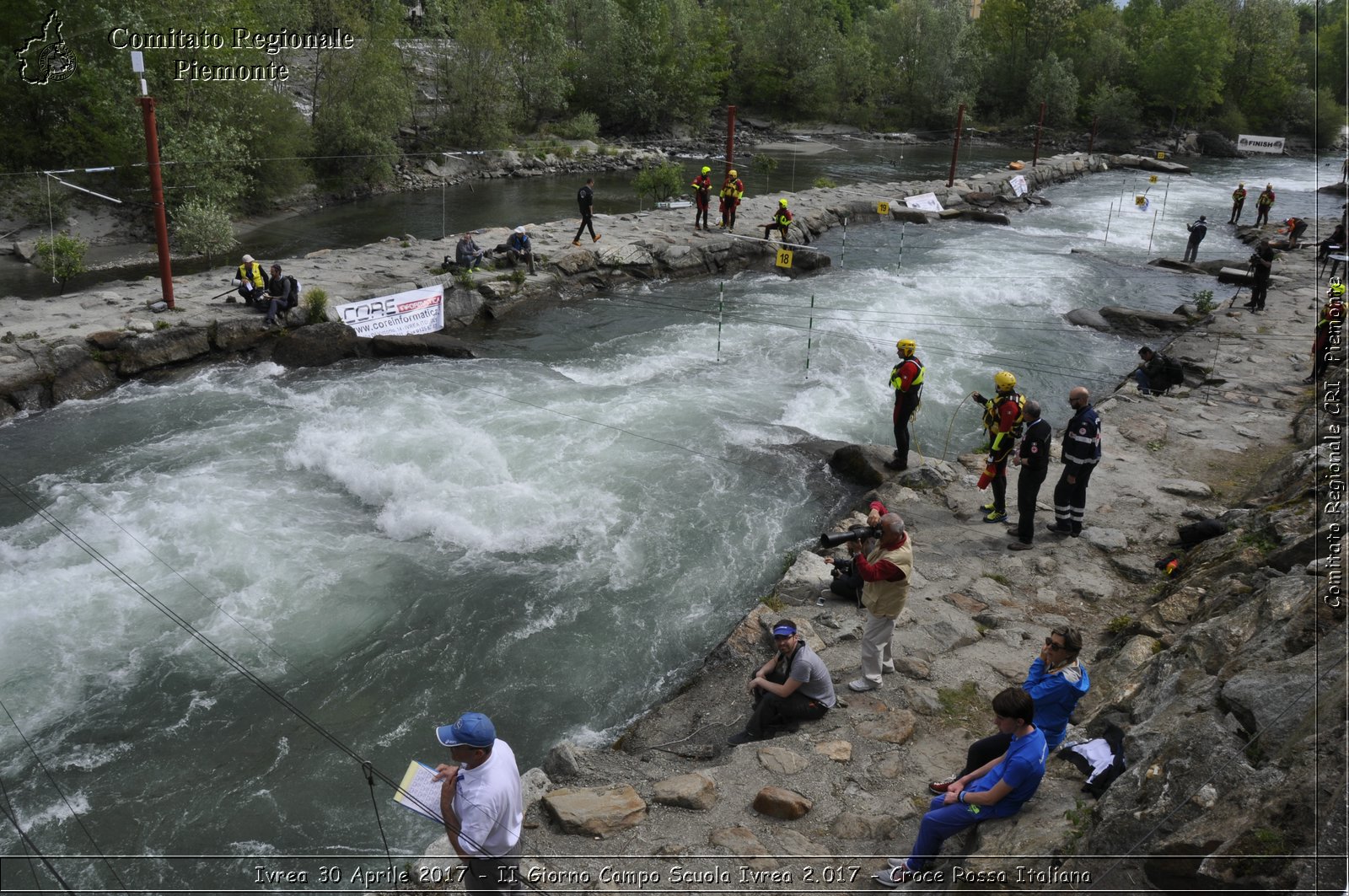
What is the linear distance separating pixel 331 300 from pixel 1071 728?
14.9m

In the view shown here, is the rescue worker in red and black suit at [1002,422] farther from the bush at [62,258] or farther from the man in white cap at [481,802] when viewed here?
the bush at [62,258]

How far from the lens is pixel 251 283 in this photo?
16516mm

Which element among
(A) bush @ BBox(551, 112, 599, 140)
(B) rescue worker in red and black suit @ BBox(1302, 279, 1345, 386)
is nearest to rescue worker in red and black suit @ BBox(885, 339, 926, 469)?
(B) rescue worker in red and black suit @ BBox(1302, 279, 1345, 386)

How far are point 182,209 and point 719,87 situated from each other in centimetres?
5078

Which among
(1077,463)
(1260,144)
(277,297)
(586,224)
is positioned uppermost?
(1260,144)

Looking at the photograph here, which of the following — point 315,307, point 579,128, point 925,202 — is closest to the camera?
point 315,307

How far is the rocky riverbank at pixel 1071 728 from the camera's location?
165 inches

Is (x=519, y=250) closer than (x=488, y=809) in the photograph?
No

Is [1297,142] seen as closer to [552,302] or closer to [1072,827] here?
[552,302]

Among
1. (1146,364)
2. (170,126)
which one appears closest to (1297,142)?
(1146,364)

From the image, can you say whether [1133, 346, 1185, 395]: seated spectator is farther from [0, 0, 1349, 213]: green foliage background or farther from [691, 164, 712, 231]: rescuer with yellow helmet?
[691, 164, 712, 231]: rescuer with yellow helmet

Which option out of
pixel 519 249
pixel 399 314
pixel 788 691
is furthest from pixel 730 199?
pixel 788 691

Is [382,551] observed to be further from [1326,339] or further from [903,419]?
[1326,339]

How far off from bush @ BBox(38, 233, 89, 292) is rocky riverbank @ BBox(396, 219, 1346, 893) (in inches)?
693
